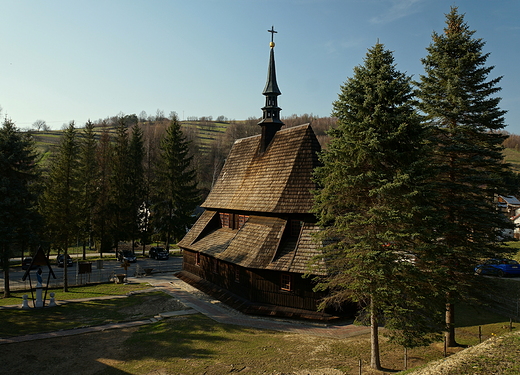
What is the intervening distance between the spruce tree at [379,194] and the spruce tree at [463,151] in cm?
260

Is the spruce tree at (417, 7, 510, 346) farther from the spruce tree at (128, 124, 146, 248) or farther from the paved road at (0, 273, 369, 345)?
the spruce tree at (128, 124, 146, 248)

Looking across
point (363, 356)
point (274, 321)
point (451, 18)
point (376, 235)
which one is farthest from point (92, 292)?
point (451, 18)

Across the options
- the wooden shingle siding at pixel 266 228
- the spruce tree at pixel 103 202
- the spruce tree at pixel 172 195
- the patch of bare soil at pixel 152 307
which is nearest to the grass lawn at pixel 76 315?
the patch of bare soil at pixel 152 307

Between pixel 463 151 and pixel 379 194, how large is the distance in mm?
5362

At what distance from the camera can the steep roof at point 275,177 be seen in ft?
60.7

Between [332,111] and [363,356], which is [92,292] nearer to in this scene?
[363,356]

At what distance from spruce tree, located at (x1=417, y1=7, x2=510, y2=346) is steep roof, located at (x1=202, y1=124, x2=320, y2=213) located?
606 centimetres

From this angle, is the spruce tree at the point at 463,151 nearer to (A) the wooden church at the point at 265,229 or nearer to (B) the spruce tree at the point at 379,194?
(B) the spruce tree at the point at 379,194

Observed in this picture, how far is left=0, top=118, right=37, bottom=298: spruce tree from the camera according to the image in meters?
20.0

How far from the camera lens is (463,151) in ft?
43.2

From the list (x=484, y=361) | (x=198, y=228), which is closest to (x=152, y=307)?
(x=198, y=228)

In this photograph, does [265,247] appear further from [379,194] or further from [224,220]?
[379,194]

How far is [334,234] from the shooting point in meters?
11.9

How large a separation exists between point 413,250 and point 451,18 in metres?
11.0
